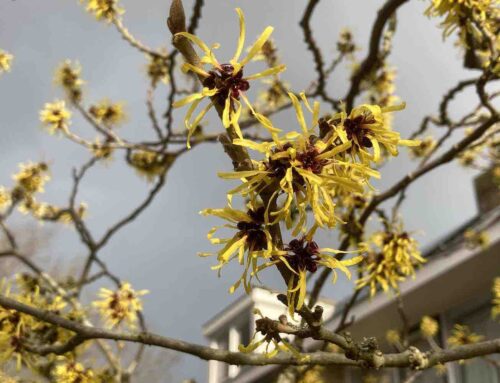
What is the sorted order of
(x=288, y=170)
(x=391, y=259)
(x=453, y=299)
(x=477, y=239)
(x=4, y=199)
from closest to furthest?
(x=288, y=170) → (x=391, y=259) → (x=4, y=199) → (x=477, y=239) → (x=453, y=299)

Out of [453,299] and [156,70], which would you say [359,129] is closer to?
[156,70]

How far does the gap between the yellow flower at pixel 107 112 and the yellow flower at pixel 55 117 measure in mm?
490

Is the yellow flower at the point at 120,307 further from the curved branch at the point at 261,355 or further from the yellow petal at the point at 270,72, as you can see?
the yellow petal at the point at 270,72

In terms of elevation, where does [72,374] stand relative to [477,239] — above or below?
below

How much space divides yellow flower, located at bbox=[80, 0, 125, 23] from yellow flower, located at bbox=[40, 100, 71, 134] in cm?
110

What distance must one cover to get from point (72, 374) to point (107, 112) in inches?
135

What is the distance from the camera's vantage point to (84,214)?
22.5 ft

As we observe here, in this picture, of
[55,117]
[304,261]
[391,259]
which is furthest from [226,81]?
[55,117]

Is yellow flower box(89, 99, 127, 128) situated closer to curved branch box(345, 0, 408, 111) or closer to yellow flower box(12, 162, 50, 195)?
yellow flower box(12, 162, 50, 195)

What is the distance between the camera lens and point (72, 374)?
319cm

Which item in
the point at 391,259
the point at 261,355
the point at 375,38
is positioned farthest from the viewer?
the point at 375,38

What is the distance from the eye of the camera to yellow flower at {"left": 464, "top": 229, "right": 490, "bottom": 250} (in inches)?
289

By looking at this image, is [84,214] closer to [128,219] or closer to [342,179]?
→ [128,219]

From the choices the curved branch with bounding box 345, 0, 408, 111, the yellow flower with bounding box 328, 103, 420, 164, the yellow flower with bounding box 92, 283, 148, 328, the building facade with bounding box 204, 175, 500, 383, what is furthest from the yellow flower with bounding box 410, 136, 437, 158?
the yellow flower with bounding box 328, 103, 420, 164
